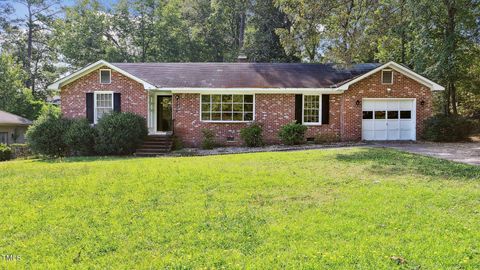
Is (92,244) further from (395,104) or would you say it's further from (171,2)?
(171,2)

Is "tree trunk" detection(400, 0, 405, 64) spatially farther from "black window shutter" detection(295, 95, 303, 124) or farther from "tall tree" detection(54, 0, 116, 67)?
"tall tree" detection(54, 0, 116, 67)

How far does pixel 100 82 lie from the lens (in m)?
19.4

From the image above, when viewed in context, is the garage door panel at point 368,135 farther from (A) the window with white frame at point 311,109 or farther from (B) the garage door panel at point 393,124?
(A) the window with white frame at point 311,109

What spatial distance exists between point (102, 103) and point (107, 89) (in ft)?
2.52

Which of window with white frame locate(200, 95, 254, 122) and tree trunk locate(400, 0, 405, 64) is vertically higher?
tree trunk locate(400, 0, 405, 64)

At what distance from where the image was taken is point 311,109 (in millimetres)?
19797

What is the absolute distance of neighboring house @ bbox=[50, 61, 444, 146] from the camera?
1928 cm

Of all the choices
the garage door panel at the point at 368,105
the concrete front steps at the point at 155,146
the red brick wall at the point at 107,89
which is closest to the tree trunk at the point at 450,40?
the garage door panel at the point at 368,105

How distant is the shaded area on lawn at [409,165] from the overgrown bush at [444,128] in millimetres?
7482

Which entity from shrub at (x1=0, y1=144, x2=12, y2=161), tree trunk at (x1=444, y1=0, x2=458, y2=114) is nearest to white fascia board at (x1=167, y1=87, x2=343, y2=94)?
tree trunk at (x1=444, y1=0, x2=458, y2=114)

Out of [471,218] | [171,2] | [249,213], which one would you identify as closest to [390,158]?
[471,218]

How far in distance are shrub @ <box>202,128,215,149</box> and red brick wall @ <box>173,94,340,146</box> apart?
57 centimetres

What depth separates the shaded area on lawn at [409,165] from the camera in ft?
30.4

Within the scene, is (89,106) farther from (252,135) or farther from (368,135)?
(368,135)
